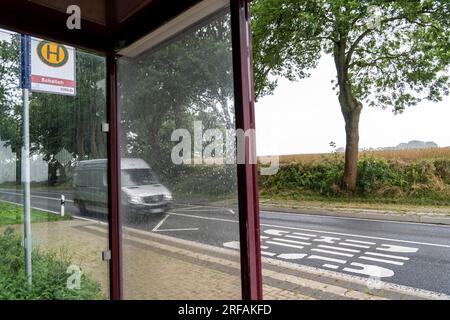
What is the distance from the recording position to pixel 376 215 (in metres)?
7.14

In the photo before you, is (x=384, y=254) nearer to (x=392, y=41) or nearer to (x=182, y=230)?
(x=182, y=230)

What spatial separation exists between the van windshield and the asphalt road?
0.26 metres

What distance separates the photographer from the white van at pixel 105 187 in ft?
7.12

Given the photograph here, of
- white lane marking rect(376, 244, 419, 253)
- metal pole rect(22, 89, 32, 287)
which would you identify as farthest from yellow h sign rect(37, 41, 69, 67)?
white lane marking rect(376, 244, 419, 253)

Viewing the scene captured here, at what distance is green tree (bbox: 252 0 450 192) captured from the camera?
6449 mm

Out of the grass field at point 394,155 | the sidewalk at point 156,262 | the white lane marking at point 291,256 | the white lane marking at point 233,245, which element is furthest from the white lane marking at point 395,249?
the white lane marking at point 233,245

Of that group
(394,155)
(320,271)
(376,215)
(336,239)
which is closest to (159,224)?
(320,271)

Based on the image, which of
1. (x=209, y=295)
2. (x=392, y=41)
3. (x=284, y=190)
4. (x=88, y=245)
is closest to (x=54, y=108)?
(x=88, y=245)

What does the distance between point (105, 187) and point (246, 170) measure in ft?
4.15

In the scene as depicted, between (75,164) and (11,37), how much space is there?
2.81ft

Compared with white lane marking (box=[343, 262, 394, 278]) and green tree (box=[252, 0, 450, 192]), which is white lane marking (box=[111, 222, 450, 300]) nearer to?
white lane marking (box=[343, 262, 394, 278])

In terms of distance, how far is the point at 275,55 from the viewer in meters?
7.95

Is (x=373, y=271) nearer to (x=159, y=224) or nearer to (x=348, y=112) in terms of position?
(x=159, y=224)

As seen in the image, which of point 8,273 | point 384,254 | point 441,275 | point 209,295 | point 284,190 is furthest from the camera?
point 284,190
